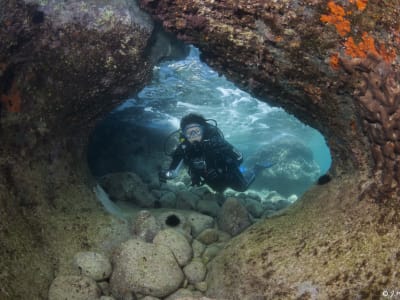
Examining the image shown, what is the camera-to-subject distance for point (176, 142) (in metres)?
15.8

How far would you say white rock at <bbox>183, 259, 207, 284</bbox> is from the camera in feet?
15.1

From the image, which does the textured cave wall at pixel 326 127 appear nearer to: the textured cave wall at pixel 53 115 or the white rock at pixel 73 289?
the textured cave wall at pixel 53 115

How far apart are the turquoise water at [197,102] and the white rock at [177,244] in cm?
561

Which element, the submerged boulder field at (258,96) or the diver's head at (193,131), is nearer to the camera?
the submerged boulder field at (258,96)

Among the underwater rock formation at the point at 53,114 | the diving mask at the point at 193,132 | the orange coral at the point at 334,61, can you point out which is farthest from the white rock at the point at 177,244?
the diving mask at the point at 193,132

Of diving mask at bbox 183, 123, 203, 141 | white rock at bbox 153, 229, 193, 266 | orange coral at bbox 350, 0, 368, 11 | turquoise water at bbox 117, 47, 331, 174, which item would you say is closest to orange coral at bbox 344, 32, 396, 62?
orange coral at bbox 350, 0, 368, 11

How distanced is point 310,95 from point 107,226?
3858 mm

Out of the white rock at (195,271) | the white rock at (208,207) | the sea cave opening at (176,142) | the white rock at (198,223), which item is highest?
the white rock at (195,271)

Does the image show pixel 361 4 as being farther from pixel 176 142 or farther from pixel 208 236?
pixel 176 142

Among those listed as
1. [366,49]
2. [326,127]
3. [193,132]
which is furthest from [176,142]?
[366,49]

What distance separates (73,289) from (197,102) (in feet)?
49.8

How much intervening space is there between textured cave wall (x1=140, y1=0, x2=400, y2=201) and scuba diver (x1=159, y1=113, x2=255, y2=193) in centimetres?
309

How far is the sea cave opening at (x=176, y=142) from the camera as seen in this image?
834 centimetres

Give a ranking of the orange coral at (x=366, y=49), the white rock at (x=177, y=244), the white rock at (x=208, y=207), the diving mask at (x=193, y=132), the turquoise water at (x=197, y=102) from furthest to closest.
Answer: the turquoise water at (x=197, y=102), the diving mask at (x=193, y=132), the white rock at (x=208, y=207), the white rock at (x=177, y=244), the orange coral at (x=366, y=49)
